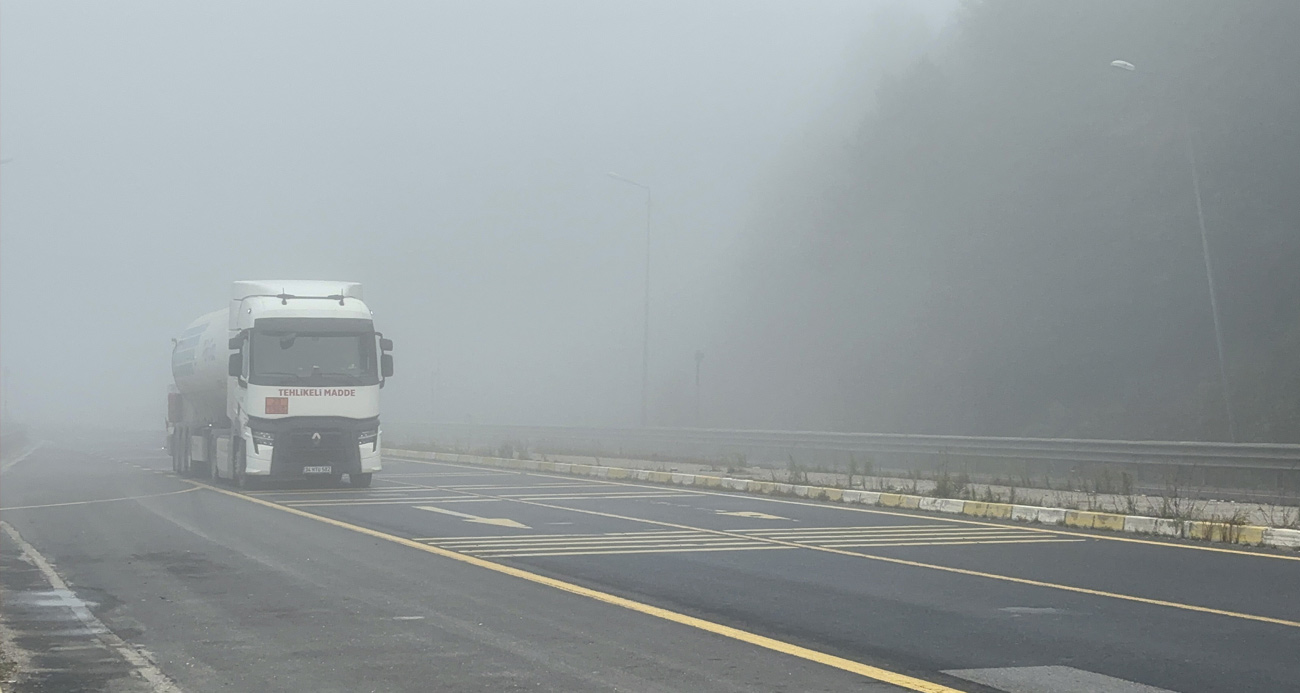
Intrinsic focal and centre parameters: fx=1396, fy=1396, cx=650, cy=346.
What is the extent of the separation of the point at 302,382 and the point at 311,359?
1.72 feet

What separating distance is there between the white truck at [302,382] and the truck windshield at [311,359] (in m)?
0.02

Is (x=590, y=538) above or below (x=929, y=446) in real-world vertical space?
below

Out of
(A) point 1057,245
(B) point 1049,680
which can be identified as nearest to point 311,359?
(B) point 1049,680

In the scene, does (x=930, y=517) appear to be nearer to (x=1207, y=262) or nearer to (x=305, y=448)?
(x=305, y=448)

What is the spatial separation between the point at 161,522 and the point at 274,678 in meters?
11.4

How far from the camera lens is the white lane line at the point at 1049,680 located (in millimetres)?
7176

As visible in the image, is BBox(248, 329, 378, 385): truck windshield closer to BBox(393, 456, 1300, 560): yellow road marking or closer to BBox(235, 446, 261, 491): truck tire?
BBox(235, 446, 261, 491): truck tire

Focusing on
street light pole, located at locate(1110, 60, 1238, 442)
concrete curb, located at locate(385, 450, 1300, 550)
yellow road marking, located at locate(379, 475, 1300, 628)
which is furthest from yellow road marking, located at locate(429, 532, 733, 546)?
street light pole, located at locate(1110, 60, 1238, 442)

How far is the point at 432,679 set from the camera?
753 cm

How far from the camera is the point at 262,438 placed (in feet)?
80.4

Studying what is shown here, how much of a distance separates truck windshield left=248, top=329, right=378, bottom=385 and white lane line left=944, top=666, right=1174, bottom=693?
18.7 meters

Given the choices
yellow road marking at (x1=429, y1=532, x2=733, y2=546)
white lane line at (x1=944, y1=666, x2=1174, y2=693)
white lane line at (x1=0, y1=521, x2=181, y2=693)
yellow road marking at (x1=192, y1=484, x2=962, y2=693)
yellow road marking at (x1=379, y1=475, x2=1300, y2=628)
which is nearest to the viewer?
white lane line at (x1=944, y1=666, x2=1174, y2=693)

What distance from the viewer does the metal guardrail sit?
74.0 ft

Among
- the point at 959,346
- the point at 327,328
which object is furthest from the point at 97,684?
the point at 959,346
